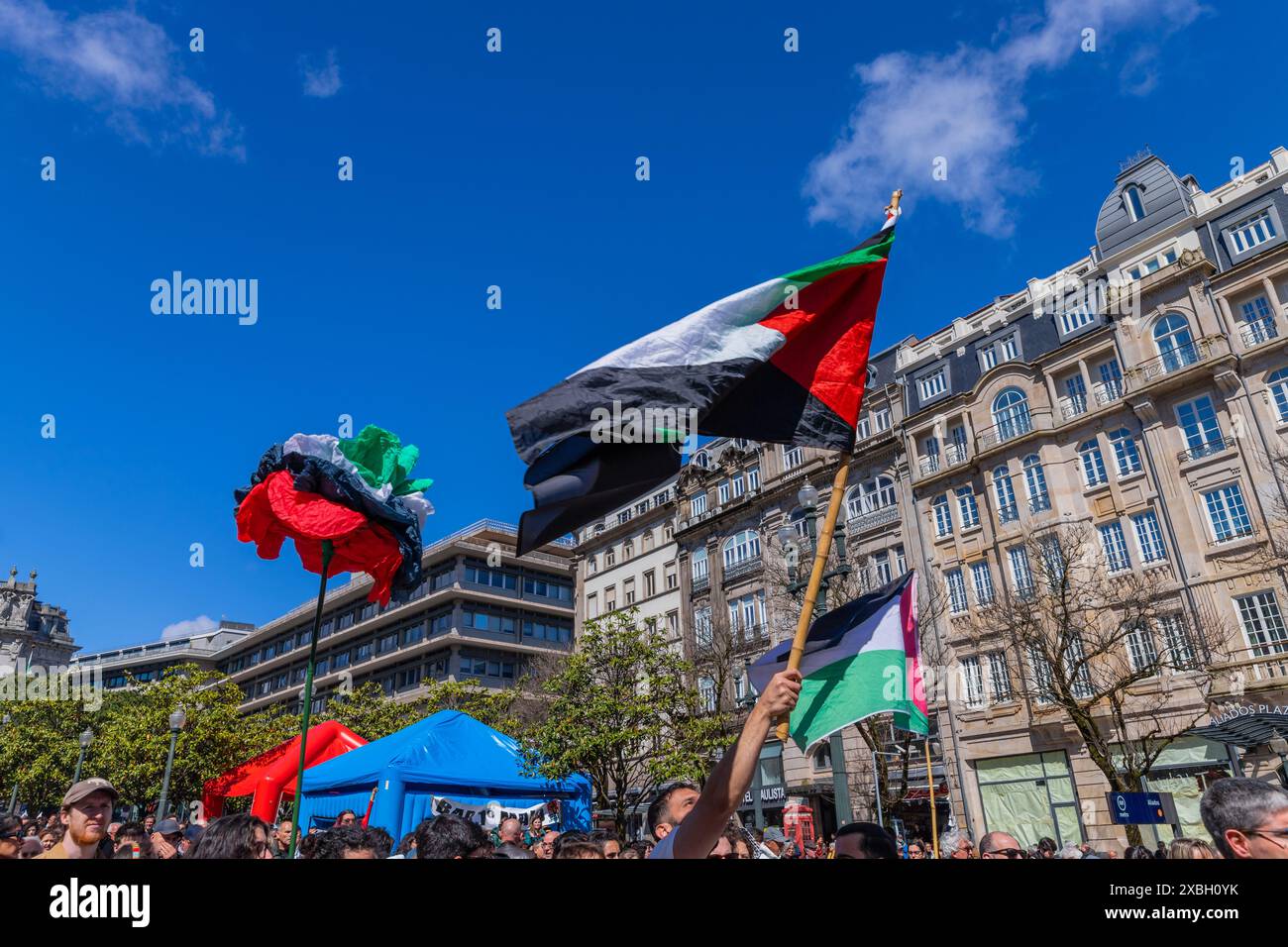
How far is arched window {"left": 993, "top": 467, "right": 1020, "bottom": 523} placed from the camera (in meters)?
30.1

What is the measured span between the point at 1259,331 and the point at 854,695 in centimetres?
2762

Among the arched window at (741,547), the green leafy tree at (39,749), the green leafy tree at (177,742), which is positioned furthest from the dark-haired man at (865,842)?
the green leafy tree at (39,749)

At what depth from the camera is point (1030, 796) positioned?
88.5 feet

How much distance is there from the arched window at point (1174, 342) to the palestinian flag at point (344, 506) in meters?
27.9

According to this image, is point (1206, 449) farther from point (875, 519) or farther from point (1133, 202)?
point (875, 519)

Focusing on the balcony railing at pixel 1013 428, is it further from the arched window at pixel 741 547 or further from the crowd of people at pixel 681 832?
the crowd of people at pixel 681 832

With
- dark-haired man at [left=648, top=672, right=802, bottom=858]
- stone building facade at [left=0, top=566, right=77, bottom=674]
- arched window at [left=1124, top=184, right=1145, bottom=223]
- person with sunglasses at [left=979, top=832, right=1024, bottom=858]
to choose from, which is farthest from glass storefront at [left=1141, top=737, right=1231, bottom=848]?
stone building facade at [left=0, top=566, right=77, bottom=674]

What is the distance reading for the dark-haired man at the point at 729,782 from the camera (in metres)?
2.66

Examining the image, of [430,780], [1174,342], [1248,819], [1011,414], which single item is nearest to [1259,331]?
[1174,342]

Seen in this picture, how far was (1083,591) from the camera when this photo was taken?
2575cm
